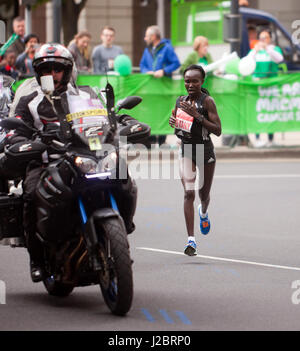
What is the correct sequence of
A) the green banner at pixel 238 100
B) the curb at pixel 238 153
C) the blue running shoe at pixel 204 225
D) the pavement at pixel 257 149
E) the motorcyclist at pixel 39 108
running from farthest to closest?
the pavement at pixel 257 149, the curb at pixel 238 153, the green banner at pixel 238 100, the blue running shoe at pixel 204 225, the motorcyclist at pixel 39 108

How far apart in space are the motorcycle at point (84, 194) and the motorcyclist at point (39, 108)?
0.34 ft

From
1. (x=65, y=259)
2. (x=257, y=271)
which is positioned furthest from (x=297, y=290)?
(x=65, y=259)

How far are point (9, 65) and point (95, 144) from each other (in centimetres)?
1170

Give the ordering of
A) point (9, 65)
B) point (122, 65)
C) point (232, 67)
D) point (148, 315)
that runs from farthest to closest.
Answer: point (232, 67)
point (122, 65)
point (9, 65)
point (148, 315)

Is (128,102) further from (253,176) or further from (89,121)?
(253,176)

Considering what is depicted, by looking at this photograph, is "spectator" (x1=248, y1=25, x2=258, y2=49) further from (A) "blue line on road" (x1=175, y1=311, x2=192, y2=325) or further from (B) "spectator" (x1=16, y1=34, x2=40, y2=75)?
(A) "blue line on road" (x1=175, y1=311, x2=192, y2=325)

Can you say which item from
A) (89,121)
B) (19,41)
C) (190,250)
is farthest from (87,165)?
(19,41)

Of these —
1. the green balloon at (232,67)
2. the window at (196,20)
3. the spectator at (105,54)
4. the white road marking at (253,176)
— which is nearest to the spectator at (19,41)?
the spectator at (105,54)

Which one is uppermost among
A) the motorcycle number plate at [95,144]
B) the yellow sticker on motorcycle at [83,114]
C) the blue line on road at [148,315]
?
the yellow sticker on motorcycle at [83,114]

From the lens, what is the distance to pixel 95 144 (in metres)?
7.45

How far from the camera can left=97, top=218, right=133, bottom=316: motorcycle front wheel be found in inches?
283

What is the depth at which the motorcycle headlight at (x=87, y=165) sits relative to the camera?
7.36m

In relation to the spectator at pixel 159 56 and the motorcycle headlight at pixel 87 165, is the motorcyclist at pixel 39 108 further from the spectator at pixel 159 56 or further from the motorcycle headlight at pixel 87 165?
the spectator at pixel 159 56

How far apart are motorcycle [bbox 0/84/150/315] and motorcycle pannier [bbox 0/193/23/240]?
0.32m
